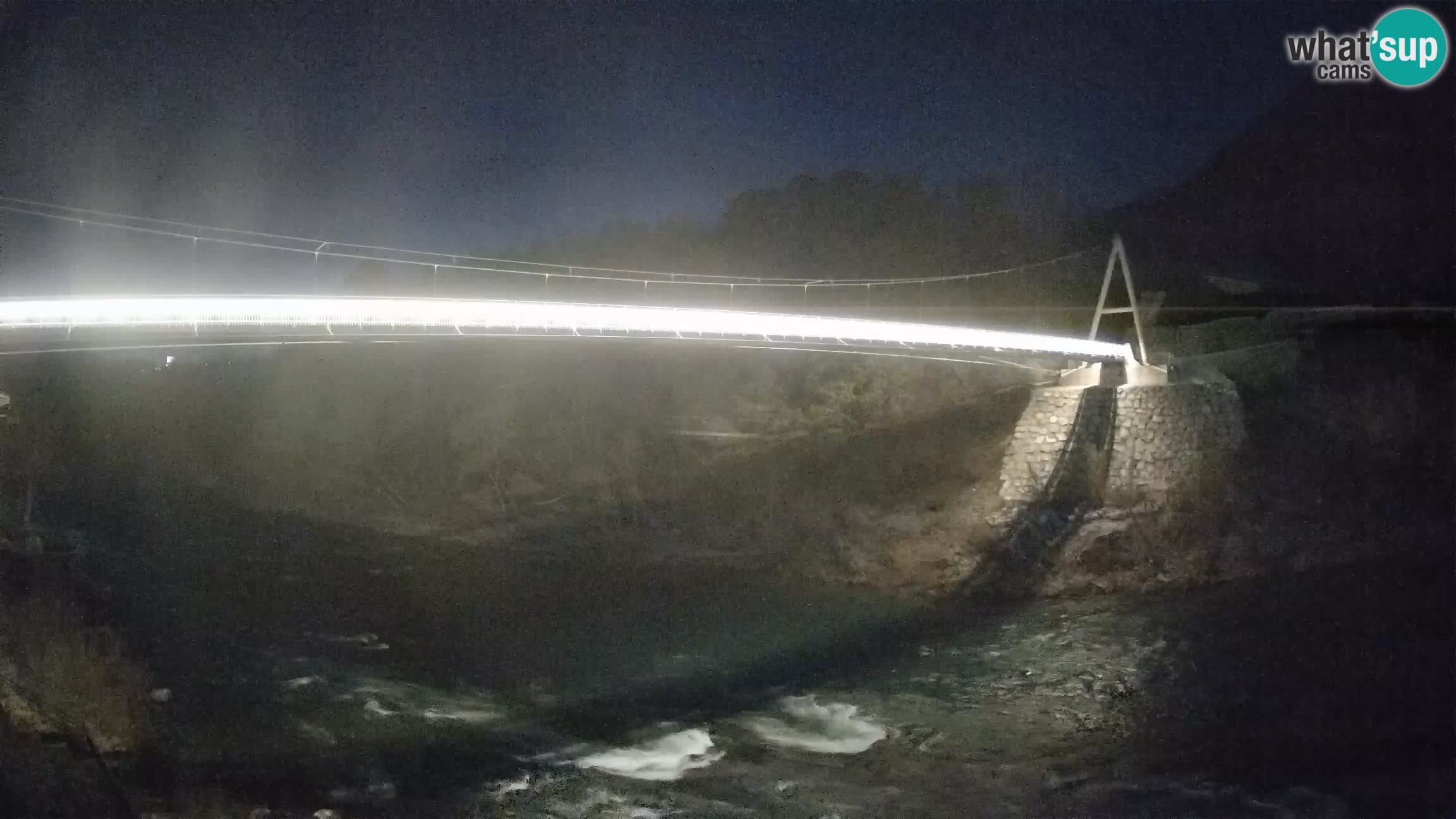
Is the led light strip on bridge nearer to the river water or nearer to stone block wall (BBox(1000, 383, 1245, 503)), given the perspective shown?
stone block wall (BBox(1000, 383, 1245, 503))

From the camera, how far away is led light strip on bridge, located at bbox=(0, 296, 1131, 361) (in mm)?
5629

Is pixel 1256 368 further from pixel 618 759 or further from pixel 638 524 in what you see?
pixel 618 759

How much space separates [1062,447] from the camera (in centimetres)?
1041

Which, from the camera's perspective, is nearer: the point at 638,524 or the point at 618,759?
the point at 618,759

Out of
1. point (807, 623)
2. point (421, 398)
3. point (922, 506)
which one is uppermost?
point (421, 398)

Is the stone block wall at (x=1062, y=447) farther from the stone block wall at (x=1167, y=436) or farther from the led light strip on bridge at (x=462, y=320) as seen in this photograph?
the led light strip on bridge at (x=462, y=320)

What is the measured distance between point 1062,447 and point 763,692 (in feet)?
17.9

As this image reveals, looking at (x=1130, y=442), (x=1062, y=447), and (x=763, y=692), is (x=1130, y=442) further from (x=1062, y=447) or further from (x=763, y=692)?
(x=763, y=692)

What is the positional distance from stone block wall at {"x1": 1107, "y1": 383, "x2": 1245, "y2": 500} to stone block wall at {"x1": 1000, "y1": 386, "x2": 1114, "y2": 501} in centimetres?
17

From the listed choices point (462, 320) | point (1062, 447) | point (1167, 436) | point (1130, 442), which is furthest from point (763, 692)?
point (1167, 436)

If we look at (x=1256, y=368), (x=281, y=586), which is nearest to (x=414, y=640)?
(x=281, y=586)

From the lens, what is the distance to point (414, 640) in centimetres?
804

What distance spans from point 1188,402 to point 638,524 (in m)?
7.60

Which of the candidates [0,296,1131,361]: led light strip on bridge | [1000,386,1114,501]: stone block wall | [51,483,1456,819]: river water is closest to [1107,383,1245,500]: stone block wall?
[1000,386,1114,501]: stone block wall
